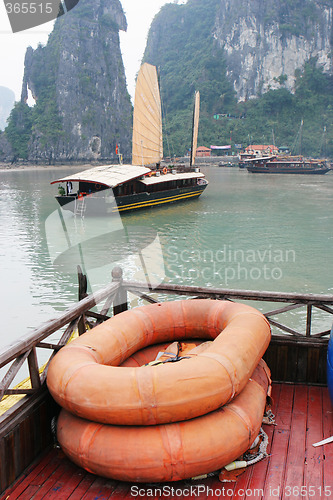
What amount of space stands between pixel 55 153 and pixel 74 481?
120370mm

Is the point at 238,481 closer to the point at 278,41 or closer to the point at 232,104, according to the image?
the point at 232,104

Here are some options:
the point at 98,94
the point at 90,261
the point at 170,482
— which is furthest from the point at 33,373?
the point at 98,94

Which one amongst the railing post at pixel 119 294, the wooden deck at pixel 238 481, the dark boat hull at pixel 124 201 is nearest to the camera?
the wooden deck at pixel 238 481

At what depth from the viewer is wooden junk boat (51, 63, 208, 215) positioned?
25781mm

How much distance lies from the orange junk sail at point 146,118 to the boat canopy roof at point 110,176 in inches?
323

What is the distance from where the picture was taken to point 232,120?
130m

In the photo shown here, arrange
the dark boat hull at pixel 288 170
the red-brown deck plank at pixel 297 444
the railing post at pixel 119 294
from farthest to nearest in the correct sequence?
the dark boat hull at pixel 288 170 → the railing post at pixel 119 294 → the red-brown deck plank at pixel 297 444

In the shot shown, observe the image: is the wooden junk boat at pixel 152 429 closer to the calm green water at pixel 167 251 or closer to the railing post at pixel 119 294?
the railing post at pixel 119 294

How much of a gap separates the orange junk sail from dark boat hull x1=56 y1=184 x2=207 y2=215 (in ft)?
21.2

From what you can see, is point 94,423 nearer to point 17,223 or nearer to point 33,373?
point 33,373

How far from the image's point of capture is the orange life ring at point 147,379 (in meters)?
2.94

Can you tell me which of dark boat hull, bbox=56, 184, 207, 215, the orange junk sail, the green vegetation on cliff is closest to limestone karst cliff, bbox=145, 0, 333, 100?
the green vegetation on cliff

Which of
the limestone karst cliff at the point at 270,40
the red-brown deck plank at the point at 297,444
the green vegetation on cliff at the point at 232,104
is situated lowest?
the red-brown deck plank at the point at 297,444

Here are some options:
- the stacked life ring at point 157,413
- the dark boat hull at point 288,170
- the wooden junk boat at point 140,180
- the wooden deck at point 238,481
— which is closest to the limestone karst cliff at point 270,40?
the dark boat hull at point 288,170
